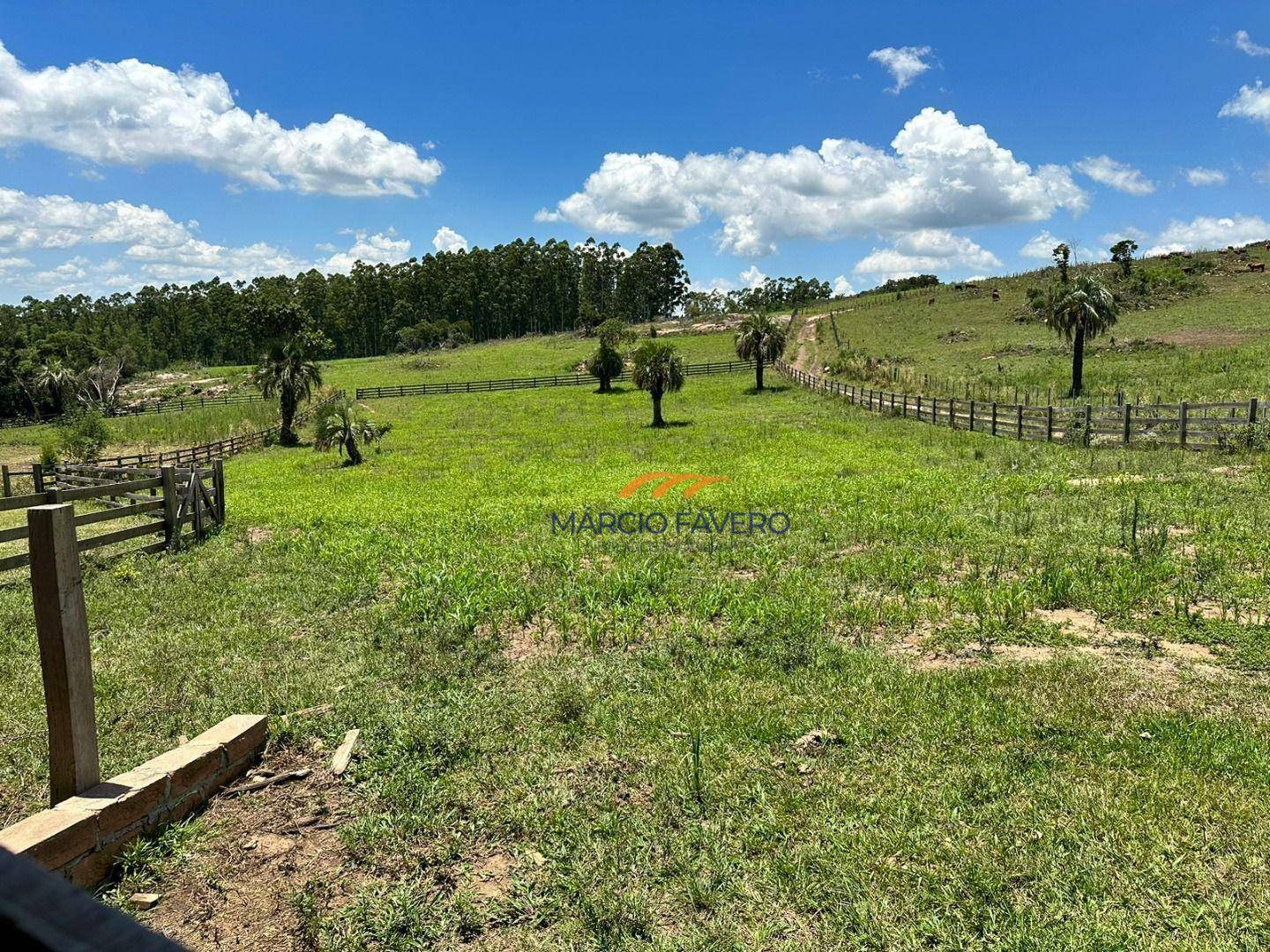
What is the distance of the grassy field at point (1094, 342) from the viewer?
113 ft

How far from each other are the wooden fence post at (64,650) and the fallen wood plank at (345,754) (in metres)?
1.51

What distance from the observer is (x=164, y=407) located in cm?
6303

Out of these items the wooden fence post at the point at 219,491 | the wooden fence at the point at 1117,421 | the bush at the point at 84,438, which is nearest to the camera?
the wooden fence post at the point at 219,491

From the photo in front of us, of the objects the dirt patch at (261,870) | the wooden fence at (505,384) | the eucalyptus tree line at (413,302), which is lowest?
the dirt patch at (261,870)

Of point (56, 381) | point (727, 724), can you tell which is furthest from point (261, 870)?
point (56, 381)

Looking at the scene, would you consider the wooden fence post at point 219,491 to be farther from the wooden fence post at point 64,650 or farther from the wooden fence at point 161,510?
the wooden fence post at point 64,650

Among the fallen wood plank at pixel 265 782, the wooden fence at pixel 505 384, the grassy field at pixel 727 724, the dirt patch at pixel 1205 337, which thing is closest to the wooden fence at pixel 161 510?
the grassy field at pixel 727 724

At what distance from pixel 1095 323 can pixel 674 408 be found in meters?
22.4

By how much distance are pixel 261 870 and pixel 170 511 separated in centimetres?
1044

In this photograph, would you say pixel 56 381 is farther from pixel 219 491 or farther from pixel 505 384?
pixel 219 491

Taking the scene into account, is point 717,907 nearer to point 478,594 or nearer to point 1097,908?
point 1097,908

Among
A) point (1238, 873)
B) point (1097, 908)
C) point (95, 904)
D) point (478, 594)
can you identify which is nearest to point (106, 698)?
point (478, 594)

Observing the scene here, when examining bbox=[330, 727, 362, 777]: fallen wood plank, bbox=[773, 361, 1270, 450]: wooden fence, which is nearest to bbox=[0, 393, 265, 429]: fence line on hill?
bbox=[773, 361, 1270, 450]: wooden fence

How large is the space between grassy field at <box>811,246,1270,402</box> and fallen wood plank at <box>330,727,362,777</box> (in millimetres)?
33845
